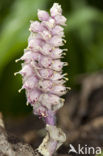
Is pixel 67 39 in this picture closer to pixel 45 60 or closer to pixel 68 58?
pixel 68 58

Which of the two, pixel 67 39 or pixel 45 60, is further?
pixel 67 39

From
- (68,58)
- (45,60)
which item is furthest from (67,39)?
(45,60)

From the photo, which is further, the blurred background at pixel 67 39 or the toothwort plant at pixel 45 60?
the blurred background at pixel 67 39

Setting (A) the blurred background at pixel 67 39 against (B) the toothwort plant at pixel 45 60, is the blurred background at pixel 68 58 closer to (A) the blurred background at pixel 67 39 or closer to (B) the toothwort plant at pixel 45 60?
(A) the blurred background at pixel 67 39

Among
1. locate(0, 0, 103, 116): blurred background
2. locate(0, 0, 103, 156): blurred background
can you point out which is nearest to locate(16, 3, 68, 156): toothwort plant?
locate(0, 0, 103, 156): blurred background

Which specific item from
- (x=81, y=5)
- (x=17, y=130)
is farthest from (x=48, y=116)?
(x=81, y=5)

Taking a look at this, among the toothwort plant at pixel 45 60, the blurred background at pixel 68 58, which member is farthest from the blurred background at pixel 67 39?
the toothwort plant at pixel 45 60

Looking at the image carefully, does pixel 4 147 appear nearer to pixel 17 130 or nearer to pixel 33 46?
pixel 33 46

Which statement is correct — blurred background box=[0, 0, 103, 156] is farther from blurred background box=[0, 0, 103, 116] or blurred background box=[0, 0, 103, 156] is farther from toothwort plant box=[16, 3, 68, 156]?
toothwort plant box=[16, 3, 68, 156]
